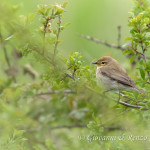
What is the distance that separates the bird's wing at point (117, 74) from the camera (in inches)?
147

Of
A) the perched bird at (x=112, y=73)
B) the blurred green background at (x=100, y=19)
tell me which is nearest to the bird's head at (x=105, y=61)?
the perched bird at (x=112, y=73)

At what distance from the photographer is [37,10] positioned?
8.24 ft

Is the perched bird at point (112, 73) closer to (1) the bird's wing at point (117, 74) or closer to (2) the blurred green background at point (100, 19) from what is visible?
(1) the bird's wing at point (117, 74)

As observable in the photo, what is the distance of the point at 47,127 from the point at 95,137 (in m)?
1.21

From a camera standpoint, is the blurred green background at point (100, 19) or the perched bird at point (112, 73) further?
the blurred green background at point (100, 19)

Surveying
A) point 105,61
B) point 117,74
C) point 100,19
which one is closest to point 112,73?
point 117,74

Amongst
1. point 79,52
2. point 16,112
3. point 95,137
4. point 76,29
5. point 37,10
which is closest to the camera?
point 16,112

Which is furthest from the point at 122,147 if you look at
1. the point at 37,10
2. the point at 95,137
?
the point at 37,10

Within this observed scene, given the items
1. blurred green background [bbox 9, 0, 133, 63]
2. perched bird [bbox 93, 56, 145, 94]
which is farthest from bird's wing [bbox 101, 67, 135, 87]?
blurred green background [bbox 9, 0, 133, 63]

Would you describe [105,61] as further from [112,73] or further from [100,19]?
[100,19]

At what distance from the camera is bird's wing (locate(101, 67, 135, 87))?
373 cm

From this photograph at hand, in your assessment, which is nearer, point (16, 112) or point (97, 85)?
point (16, 112)

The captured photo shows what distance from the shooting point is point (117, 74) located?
13.2ft

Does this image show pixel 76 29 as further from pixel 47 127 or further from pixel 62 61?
pixel 62 61
